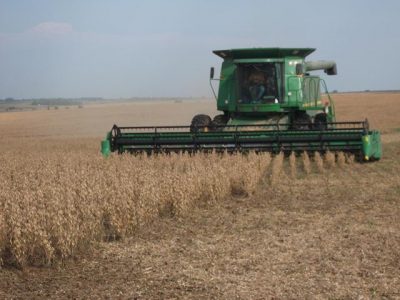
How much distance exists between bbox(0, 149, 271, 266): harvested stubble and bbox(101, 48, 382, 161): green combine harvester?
1931mm

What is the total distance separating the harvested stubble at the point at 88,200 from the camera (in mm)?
4970

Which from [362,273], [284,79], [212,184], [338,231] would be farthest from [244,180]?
[284,79]

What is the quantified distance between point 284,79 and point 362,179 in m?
4.47

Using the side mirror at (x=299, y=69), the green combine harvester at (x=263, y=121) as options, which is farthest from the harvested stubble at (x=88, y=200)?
the side mirror at (x=299, y=69)

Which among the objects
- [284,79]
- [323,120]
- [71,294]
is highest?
[284,79]

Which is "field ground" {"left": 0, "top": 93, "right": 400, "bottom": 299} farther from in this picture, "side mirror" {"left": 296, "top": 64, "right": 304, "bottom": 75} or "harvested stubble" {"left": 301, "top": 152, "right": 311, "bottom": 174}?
"side mirror" {"left": 296, "top": 64, "right": 304, "bottom": 75}

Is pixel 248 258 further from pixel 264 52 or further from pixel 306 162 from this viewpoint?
pixel 264 52

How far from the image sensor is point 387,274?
4.52 meters

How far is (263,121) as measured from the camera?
13227mm

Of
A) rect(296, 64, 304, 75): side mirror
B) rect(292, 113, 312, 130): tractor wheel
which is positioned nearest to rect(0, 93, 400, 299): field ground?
rect(292, 113, 312, 130): tractor wheel

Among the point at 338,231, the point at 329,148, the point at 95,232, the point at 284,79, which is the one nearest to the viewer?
the point at 95,232

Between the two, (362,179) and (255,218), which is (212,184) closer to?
(255,218)

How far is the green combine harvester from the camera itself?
11359 millimetres

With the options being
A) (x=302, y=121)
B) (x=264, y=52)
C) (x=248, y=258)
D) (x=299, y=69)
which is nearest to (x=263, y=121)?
(x=302, y=121)
